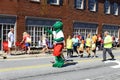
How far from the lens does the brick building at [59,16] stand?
29.7m

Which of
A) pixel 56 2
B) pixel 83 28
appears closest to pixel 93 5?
pixel 83 28

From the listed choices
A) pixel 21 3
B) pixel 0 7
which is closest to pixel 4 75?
pixel 0 7

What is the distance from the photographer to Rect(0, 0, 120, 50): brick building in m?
29.7

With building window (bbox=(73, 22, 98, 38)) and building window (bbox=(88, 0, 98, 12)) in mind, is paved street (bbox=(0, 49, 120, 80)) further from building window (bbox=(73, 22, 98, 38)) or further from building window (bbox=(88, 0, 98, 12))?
building window (bbox=(88, 0, 98, 12))

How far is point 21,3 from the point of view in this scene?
100 feet

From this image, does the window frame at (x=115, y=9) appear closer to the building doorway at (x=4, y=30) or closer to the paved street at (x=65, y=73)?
the building doorway at (x=4, y=30)

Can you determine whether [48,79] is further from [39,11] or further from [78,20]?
[78,20]

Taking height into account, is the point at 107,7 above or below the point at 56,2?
above

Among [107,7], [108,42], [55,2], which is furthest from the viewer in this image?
[107,7]

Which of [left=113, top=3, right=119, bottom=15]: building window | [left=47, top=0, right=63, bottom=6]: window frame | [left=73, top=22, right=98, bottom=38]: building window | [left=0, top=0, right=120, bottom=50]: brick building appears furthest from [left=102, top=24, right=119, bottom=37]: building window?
[left=47, top=0, right=63, bottom=6]: window frame

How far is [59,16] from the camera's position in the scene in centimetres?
3509

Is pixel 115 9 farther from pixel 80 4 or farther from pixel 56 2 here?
pixel 56 2

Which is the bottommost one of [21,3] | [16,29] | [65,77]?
[65,77]

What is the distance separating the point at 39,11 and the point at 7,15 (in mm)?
4295
